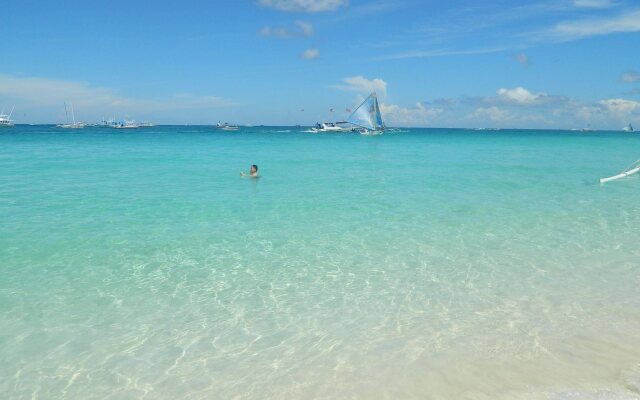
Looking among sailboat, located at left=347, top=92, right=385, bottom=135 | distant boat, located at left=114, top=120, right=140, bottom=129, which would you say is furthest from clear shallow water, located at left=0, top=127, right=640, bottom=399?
distant boat, located at left=114, top=120, right=140, bottom=129

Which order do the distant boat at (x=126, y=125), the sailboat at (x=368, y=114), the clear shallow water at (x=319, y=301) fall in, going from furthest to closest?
the distant boat at (x=126, y=125), the sailboat at (x=368, y=114), the clear shallow water at (x=319, y=301)

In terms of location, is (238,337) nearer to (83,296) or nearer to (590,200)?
(83,296)

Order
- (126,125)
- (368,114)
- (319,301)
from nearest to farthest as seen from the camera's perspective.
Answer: (319,301) → (368,114) → (126,125)

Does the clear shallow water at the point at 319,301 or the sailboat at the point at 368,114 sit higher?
the sailboat at the point at 368,114

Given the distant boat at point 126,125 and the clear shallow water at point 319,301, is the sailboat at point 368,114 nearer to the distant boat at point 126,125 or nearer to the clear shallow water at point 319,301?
the clear shallow water at point 319,301

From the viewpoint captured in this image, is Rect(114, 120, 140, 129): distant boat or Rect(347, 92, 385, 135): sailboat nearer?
Rect(347, 92, 385, 135): sailboat

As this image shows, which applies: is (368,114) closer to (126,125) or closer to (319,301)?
(319,301)

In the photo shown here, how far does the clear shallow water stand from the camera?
609 centimetres

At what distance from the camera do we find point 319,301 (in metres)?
8.64

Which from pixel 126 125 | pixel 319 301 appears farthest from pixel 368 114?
pixel 126 125

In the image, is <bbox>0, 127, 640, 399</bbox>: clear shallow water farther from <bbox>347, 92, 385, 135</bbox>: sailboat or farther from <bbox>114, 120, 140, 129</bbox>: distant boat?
<bbox>114, 120, 140, 129</bbox>: distant boat

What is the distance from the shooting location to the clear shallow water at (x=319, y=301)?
20.0 feet

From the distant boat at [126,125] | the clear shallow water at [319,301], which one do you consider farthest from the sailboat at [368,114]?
the distant boat at [126,125]

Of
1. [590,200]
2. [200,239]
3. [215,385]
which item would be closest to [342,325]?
[215,385]
